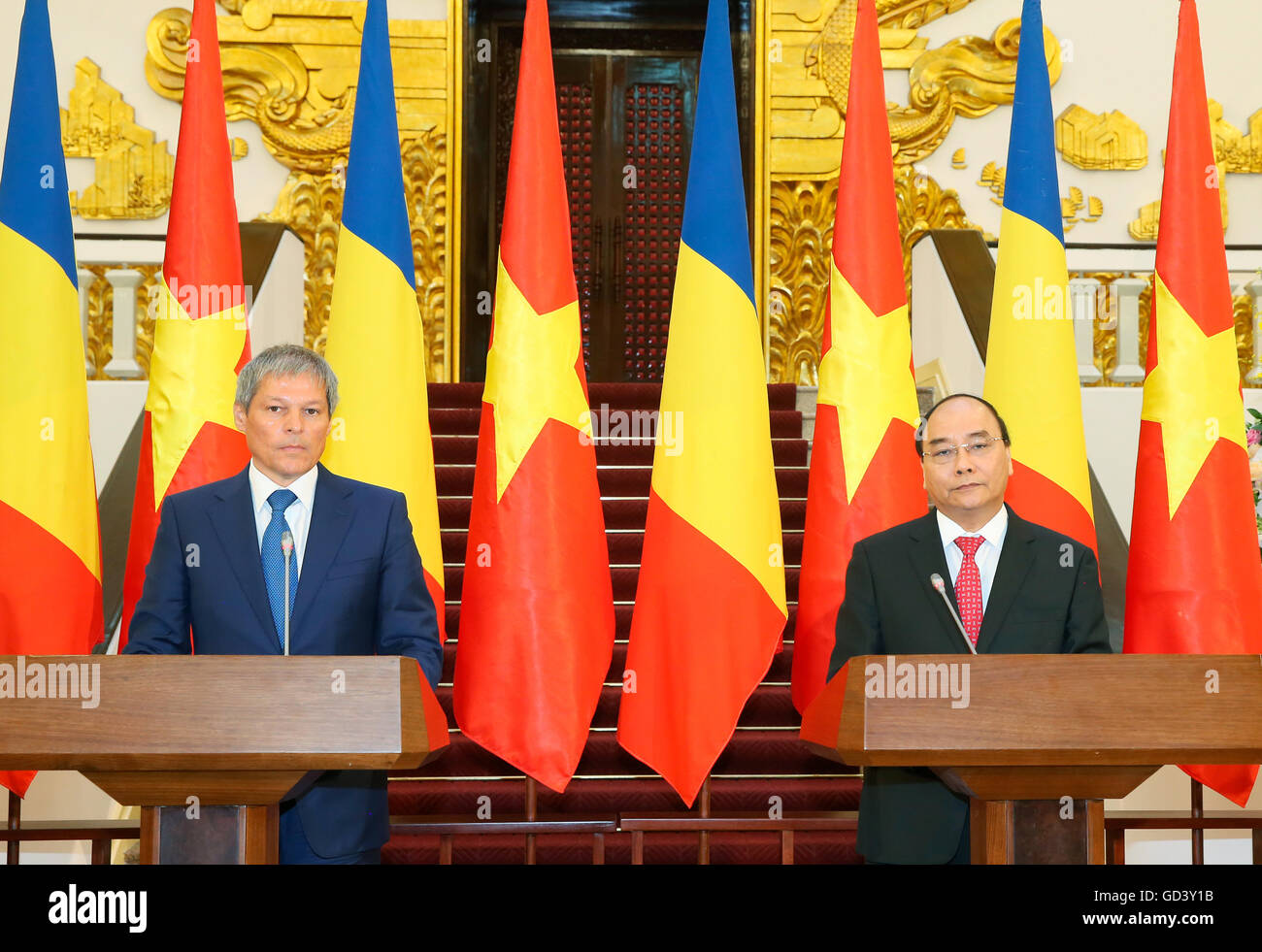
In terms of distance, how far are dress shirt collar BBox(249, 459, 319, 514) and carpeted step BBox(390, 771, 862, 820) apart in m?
1.94

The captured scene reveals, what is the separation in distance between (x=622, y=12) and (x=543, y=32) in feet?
15.1

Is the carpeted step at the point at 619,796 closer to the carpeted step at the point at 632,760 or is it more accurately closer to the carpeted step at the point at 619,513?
the carpeted step at the point at 632,760

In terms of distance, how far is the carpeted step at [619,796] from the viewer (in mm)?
4145

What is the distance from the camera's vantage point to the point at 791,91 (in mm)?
7559

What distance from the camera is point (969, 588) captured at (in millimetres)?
2441

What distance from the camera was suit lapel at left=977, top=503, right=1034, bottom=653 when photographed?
2.36 metres

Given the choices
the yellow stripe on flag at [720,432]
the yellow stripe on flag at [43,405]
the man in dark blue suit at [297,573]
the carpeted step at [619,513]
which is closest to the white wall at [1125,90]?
the carpeted step at [619,513]

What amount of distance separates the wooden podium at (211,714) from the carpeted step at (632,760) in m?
2.59

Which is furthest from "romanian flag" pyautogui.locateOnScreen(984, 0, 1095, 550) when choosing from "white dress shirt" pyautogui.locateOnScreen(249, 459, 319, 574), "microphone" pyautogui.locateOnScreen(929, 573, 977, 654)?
"white dress shirt" pyautogui.locateOnScreen(249, 459, 319, 574)

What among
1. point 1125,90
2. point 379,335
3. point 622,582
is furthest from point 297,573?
point 1125,90

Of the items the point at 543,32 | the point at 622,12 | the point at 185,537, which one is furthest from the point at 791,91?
the point at 185,537

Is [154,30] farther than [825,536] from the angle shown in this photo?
Yes

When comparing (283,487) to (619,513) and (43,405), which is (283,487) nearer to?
(43,405)
